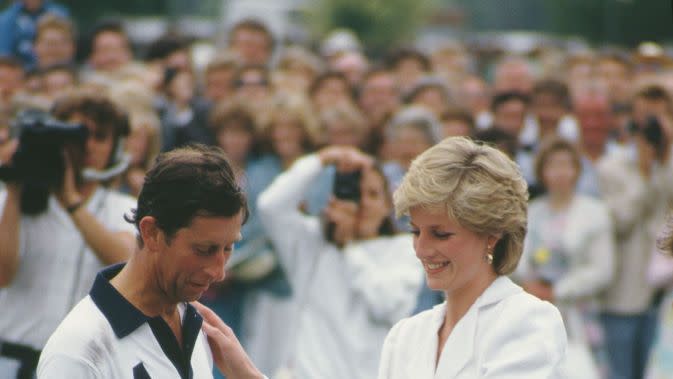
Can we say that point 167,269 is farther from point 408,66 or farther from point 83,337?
point 408,66

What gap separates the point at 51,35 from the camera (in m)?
10.9

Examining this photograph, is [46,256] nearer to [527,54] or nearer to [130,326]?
[130,326]

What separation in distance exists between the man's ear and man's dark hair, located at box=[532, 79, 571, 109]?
22.6 ft

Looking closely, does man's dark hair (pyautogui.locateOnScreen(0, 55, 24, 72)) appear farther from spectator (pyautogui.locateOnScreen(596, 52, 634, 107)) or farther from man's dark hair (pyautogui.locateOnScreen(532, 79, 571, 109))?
spectator (pyautogui.locateOnScreen(596, 52, 634, 107))

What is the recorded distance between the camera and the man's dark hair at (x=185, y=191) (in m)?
3.42

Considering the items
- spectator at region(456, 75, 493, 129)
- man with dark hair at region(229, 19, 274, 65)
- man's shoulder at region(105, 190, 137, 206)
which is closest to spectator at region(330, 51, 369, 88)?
man with dark hair at region(229, 19, 274, 65)

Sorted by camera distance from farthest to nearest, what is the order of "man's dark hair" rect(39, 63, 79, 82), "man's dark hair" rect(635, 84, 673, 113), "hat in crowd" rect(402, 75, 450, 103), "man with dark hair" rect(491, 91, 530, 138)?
"hat in crowd" rect(402, 75, 450, 103) → "man's dark hair" rect(635, 84, 673, 113) → "man with dark hair" rect(491, 91, 530, 138) → "man's dark hair" rect(39, 63, 79, 82)

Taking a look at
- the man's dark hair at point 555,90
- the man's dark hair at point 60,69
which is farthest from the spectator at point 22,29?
the man's dark hair at point 555,90

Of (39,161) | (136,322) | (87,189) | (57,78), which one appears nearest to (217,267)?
(136,322)

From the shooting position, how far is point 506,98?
32.9 feet

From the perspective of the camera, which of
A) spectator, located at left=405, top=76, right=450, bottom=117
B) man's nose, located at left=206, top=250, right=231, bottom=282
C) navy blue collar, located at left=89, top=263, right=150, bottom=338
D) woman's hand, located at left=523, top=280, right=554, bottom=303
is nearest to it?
navy blue collar, located at left=89, top=263, right=150, bottom=338

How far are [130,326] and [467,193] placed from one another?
1.23 m

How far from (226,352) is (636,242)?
6.35m

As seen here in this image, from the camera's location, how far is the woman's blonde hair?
13.5 feet
